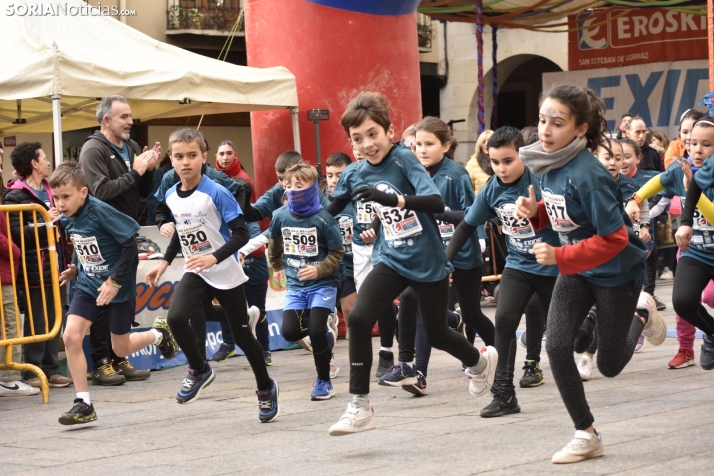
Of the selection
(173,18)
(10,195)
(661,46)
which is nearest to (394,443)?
(10,195)

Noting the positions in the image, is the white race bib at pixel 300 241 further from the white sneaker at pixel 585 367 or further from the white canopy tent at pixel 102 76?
the white canopy tent at pixel 102 76

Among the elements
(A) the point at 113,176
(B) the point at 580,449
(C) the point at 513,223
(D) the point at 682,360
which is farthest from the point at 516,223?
(A) the point at 113,176

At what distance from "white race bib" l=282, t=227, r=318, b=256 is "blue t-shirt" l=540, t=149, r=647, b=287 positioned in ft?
10.3

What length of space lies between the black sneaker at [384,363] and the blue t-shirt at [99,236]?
2068 mm

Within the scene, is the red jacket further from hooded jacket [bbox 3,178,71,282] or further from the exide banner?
the exide banner

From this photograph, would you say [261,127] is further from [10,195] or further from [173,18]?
[173,18]

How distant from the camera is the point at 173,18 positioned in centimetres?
2616

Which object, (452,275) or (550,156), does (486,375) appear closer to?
(452,275)

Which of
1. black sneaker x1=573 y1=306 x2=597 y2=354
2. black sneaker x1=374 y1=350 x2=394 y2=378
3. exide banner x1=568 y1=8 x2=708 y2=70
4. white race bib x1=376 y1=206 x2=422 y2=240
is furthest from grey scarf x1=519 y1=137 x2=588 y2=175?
exide banner x1=568 y1=8 x2=708 y2=70

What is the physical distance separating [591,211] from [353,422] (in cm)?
164

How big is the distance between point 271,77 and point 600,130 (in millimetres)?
7530

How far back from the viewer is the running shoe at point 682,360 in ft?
26.5

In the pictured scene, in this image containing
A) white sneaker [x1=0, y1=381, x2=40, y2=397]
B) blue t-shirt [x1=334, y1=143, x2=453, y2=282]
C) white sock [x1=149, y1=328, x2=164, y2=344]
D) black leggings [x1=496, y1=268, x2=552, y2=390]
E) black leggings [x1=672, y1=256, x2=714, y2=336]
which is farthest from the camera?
white sneaker [x1=0, y1=381, x2=40, y2=397]

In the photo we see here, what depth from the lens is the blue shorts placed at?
7.93m
